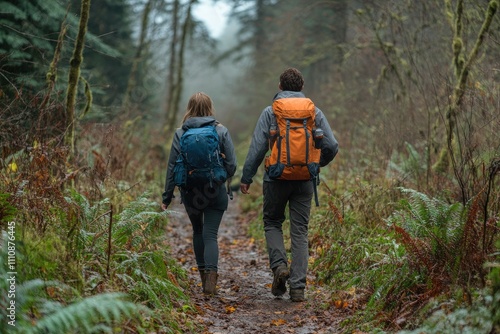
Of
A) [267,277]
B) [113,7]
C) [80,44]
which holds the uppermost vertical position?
[113,7]

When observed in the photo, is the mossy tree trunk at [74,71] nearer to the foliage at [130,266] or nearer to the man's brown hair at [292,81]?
the foliage at [130,266]

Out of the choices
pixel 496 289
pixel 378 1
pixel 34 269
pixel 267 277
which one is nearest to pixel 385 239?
pixel 267 277

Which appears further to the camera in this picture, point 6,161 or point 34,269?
point 6,161

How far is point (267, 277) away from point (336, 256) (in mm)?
1024

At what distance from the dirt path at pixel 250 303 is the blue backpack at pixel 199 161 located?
4.16ft

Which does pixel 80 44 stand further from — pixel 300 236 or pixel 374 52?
pixel 374 52

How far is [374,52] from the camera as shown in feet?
51.7

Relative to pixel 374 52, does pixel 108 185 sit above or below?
below

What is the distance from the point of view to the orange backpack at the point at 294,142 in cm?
587

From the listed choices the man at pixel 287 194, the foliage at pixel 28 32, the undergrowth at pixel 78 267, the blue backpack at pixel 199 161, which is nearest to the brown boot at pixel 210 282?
the undergrowth at pixel 78 267

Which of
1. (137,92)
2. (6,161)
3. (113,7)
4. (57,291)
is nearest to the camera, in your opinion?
(57,291)

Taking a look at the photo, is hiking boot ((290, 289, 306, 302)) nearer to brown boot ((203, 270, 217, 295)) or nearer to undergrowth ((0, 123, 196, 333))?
brown boot ((203, 270, 217, 295))

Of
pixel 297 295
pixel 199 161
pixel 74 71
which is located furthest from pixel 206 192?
pixel 74 71

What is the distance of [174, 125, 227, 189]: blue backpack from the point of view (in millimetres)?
6023
